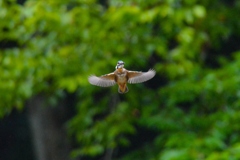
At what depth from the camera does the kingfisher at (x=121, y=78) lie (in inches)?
97.8

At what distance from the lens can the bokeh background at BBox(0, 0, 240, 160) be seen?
5363 millimetres

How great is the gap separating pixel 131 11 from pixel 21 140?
4022 millimetres

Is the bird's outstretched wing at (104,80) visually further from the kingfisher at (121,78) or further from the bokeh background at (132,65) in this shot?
the bokeh background at (132,65)

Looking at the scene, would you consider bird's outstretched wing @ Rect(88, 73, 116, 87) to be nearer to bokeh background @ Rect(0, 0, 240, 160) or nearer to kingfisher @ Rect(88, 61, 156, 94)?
kingfisher @ Rect(88, 61, 156, 94)

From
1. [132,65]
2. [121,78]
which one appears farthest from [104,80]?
[132,65]

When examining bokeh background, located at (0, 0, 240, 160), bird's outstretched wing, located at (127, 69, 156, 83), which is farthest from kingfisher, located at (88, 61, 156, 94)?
bokeh background, located at (0, 0, 240, 160)

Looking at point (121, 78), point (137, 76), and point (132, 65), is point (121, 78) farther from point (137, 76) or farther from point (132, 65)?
point (132, 65)

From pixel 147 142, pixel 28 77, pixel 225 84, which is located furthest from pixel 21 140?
pixel 225 84

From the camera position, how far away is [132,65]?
575cm

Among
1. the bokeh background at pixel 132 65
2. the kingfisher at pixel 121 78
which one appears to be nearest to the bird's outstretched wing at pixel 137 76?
the kingfisher at pixel 121 78

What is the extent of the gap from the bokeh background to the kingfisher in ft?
7.73

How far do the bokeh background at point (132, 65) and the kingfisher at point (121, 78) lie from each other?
2.36 metres

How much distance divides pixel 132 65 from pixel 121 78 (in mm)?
3269

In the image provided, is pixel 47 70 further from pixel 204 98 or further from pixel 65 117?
pixel 65 117
